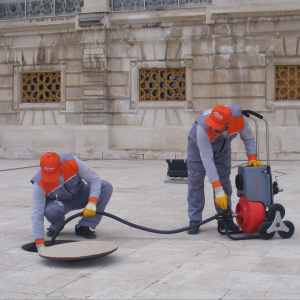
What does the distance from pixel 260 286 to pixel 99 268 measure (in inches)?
48.6

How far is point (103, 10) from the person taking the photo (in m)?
14.8

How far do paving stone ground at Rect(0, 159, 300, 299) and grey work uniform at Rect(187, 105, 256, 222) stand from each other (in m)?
0.37

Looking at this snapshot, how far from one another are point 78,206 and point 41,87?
11.1 meters

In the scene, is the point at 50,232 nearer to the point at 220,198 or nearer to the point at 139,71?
the point at 220,198

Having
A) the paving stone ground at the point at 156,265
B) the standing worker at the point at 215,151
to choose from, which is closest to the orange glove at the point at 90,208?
the paving stone ground at the point at 156,265

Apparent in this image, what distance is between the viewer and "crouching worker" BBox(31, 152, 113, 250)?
469cm

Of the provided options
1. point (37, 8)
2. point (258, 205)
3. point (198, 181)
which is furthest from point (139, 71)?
point (258, 205)

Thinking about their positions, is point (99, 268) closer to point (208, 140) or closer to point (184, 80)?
point (208, 140)

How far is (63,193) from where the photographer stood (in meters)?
5.05

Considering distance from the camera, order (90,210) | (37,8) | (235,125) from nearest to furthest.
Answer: (90,210)
(235,125)
(37,8)

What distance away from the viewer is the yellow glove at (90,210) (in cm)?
483

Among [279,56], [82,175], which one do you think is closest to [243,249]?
[82,175]

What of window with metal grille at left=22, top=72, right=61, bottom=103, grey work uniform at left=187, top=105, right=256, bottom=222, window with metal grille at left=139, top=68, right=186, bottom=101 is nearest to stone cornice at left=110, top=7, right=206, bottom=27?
window with metal grille at left=139, top=68, right=186, bottom=101

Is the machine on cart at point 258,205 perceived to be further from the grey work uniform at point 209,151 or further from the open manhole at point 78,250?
the open manhole at point 78,250
